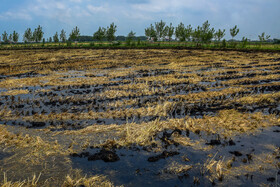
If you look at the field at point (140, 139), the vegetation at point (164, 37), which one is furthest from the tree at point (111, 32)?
the field at point (140, 139)

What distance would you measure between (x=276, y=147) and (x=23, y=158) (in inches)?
346

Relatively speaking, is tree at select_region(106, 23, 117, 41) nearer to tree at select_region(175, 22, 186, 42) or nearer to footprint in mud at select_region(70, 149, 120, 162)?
tree at select_region(175, 22, 186, 42)

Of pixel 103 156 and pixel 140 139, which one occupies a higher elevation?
pixel 140 139

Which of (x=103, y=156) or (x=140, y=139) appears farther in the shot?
(x=140, y=139)

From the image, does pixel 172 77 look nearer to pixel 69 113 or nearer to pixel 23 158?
pixel 69 113

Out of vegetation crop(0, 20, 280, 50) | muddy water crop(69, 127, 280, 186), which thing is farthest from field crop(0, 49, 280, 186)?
vegetation crop(0, 20, 280, 50)

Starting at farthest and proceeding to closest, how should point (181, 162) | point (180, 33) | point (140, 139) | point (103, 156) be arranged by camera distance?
point (180, 33) → point (140, 139) → point (103, 156) → point (181, 162)

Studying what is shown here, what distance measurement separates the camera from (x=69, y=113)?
11.1m

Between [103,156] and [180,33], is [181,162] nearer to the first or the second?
[103,156]

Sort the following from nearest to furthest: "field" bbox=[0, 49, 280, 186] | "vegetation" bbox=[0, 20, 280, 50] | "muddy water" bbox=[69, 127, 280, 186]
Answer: "muddy water" bbox=[69, 127, 280, 186], "field" bbox=[0, 49, 280, 186], "vegetation" bbox=[0, 20, 280, 50]

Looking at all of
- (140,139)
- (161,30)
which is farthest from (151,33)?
(140,139)

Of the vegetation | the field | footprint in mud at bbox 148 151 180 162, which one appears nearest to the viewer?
the field

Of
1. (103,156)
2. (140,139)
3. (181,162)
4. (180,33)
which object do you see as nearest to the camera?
(181,162)

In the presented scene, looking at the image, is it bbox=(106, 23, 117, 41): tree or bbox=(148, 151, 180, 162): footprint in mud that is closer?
bbox=(148, 151, 180, 162): footprint in mud
